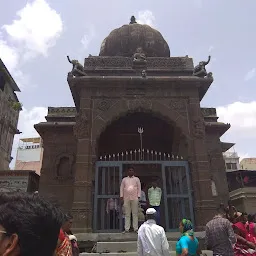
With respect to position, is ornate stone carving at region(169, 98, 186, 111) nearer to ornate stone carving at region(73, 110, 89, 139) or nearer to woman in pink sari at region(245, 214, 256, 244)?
ornate stone carving at region(73, 110, 89, 139)

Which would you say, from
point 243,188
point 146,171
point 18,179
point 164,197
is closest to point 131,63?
point 146,171

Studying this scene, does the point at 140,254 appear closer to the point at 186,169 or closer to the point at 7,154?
the point at 186,169

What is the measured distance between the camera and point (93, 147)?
9.33m

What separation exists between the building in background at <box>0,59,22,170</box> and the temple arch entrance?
708 inches

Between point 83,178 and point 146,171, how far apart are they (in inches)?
159

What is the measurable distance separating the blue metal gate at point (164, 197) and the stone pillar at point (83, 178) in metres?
0.23

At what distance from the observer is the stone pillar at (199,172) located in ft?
28.0

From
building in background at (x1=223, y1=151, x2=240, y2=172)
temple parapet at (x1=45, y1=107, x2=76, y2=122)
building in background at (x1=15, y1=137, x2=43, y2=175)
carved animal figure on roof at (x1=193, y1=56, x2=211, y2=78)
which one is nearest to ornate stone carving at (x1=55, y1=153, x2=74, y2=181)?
temple parapet at (x1=45, y1=107, x2=76, y2=122)

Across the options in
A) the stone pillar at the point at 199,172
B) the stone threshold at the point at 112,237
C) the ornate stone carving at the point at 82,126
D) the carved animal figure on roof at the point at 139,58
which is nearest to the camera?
the stone threshold at the point at 112,237

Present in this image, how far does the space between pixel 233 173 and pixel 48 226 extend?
21.5 m

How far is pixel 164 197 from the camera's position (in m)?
8.72

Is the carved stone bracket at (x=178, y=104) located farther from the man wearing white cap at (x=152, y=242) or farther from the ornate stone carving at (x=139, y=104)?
the man wearing white cap at (x=152, y=242)

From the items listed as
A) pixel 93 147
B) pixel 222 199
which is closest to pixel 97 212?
Result: pixel 93 147

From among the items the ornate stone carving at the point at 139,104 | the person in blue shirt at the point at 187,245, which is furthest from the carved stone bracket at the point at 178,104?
the person in blue shirt at the point at 187,245
